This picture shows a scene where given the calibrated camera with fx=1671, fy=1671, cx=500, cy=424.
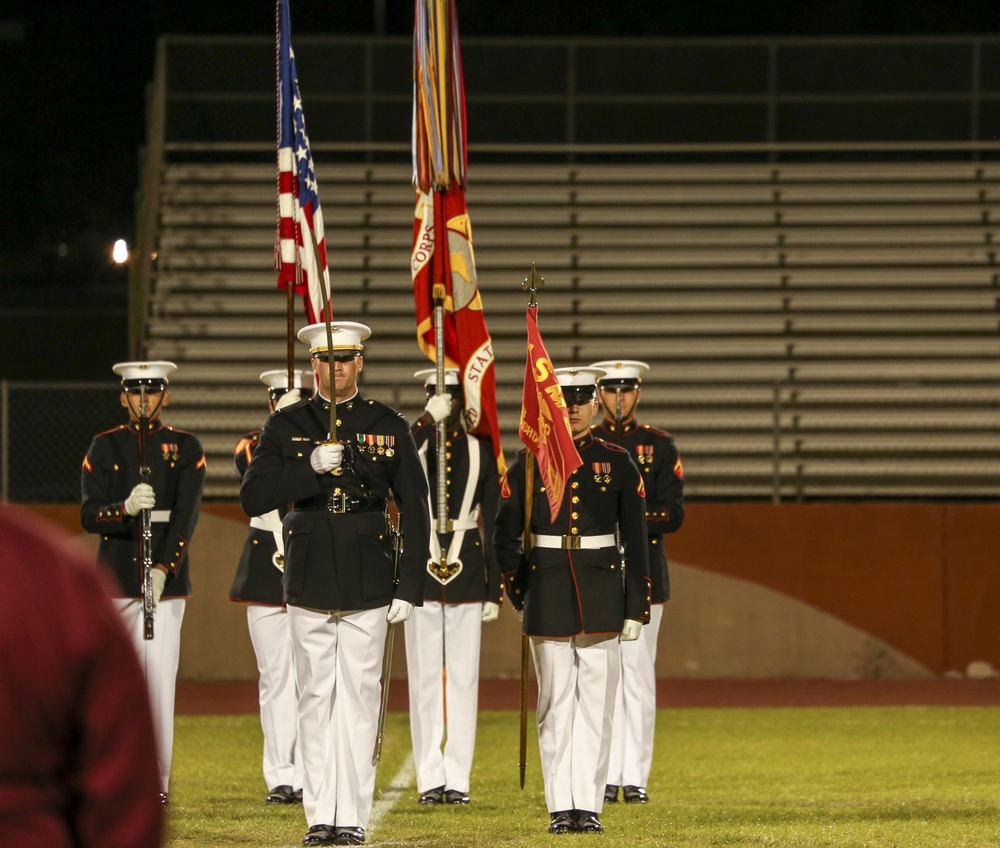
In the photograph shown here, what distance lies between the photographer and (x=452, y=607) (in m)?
8.11

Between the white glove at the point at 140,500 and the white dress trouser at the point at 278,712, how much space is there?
0.73 meters

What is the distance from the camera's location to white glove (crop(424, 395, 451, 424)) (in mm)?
7797

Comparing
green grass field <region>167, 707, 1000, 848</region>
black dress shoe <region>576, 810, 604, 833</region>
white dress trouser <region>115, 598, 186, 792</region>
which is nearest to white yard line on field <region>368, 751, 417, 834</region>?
green grass field <region>167, 707, 1000, 848</region>

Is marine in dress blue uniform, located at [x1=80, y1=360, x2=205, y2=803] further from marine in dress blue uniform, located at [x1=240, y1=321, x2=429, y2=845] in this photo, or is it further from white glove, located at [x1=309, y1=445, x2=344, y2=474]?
white glove, located at [x1=309, y1=445, x2=344, y2=474]

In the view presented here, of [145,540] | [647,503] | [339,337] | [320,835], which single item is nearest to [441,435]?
[647,503]

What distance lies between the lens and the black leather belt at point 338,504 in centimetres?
636

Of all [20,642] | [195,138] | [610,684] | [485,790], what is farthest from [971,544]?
[20,642]

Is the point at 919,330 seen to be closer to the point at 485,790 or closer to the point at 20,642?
the point at 485,790

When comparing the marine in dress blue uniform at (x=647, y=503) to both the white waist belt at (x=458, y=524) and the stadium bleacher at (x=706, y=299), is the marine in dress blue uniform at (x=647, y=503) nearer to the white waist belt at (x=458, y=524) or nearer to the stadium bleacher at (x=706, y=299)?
the white waist belt at (x=458, y=524)

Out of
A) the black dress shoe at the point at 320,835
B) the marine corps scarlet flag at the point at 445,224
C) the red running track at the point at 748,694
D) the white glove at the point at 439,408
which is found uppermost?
the marine corps scarlet flag at the point at 445,224

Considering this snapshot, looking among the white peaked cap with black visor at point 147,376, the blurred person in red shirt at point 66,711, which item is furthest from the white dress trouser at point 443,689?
the blurred person in red shirt at point 66,711

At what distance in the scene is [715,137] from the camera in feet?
57.3

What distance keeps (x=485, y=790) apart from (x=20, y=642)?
6.82m

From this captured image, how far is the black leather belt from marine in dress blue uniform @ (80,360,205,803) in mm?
1360
